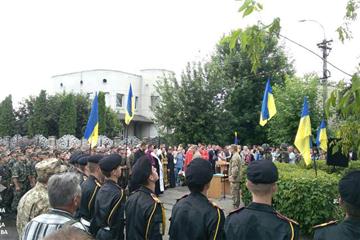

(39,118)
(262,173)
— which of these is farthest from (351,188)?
(39,118)

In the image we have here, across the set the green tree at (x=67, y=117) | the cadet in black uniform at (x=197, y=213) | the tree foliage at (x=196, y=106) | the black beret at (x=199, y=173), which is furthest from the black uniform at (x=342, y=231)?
the green tree at (x=67, y=117)

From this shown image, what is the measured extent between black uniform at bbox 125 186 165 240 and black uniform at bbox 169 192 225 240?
1.55 ft

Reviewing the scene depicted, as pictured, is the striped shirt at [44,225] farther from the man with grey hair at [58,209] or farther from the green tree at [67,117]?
the green tree at [67,117]

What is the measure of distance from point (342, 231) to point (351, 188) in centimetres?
30

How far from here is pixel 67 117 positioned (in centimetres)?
3966

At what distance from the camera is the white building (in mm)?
51219

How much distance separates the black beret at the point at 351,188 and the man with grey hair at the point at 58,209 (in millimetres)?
1940

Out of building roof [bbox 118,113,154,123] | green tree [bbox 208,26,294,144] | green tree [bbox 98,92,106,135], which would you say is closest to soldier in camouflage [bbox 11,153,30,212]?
green tree [bbox 208,26,294,144]

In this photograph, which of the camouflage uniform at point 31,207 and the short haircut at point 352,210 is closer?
the short haircut at point 352,210

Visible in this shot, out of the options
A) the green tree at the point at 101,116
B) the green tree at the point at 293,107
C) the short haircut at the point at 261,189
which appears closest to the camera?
the short haircut at the point at 261,189

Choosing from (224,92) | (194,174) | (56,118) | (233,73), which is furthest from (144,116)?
(194,174)

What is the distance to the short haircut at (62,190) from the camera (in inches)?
131

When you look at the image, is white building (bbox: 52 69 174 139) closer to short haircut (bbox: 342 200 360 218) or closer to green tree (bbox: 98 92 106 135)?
green tree (bbox: 98 92 106 135)

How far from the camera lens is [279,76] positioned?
35.9 m
